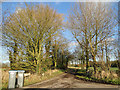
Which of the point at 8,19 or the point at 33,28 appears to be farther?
the point at 33,28

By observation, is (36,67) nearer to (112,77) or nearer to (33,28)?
(33,28)

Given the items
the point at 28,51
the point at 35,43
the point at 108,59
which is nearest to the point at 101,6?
the point at 108,59

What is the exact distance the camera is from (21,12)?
7.85 m

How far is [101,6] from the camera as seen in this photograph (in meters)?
7.43

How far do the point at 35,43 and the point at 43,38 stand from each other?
0.86 m

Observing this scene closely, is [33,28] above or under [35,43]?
above

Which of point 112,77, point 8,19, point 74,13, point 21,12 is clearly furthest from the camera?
point 74,13

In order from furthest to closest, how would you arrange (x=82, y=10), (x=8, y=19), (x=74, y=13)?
(x=74, y=13)
(x=82, y=10)
(x=8, y=19)

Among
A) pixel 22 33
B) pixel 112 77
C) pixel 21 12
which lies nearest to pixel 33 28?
pixel 22 33

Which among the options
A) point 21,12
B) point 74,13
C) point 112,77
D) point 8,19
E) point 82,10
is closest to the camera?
point 112,77

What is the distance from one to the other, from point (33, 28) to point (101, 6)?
232 inches

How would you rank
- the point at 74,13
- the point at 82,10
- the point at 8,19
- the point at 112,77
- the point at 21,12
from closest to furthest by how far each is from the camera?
the point at 112,77 → the point at 8,19 → the point at 21,12 → the point at 82,10 → the point at 74,13

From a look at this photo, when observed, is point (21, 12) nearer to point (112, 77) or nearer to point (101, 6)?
point (101, 6)

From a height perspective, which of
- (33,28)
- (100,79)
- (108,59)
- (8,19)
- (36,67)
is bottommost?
(100,79)
